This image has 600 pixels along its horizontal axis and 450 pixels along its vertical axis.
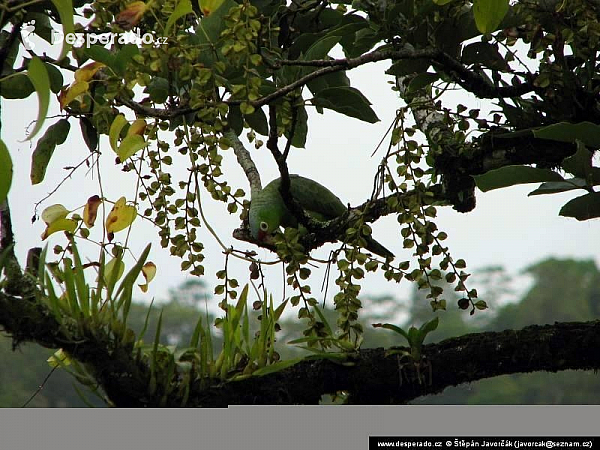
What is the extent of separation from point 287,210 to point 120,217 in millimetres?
623

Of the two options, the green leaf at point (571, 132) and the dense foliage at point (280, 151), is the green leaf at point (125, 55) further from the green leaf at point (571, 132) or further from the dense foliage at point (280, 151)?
the green leaf at point (571, 132)

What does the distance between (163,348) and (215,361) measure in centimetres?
6

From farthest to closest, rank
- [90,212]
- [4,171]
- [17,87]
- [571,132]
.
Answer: [17,87]
[90,212]
[571,132]
[4,171]

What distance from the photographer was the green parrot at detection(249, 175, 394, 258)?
1317 millimetres

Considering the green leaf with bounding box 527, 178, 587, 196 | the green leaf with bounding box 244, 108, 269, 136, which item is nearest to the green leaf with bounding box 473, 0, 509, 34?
the green leaf with bounding box 527, 178, 587, 196

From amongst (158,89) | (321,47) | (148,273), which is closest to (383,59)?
(321,47)

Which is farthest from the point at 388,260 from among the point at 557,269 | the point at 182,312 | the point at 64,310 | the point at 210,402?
the point at 557,269

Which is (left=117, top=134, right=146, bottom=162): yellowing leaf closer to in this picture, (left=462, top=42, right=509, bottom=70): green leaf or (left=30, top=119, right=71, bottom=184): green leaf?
→ (left=30, top=119, right=71, bottom=184): green leaf

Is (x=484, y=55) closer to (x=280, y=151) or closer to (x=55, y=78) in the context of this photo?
(x=280, y=151)

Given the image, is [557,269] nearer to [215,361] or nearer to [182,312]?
[182,312]

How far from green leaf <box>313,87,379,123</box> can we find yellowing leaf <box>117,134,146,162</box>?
251 millimetres

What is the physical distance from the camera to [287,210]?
1.42 metres

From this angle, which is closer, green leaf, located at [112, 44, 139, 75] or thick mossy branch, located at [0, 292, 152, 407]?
thick mossy branch, located at [0, 292, 152, 407]

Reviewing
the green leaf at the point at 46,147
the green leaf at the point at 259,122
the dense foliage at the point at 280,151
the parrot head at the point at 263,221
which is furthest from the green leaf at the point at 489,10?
the parrot head at the point at 263,221
